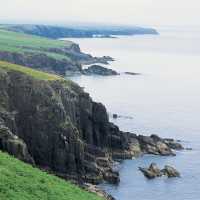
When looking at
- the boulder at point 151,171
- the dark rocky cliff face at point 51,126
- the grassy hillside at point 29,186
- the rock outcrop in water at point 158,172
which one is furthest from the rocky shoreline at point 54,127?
the grassy hillside at point 29,186

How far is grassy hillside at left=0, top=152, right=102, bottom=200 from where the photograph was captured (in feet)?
151

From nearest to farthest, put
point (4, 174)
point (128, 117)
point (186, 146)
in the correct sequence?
point (4, 174), point (186, 146), point (128, 117)

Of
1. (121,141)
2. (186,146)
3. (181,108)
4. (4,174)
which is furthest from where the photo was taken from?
(181,108)

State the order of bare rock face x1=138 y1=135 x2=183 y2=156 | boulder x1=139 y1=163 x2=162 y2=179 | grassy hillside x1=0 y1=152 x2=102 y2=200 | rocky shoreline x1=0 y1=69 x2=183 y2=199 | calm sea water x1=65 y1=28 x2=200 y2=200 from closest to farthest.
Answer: grassy hillside x1=0 y1=152 x2=102 y2=200
calm sea water x1=65 y1=28 x2=200 y2=200
rocky shoreline x1=0 y1=69 x2=183 y2=199
boulder x1=139 y1=163 x2=162 y2=179
bare rock face x1=138 y1=135 x2=183 y2=156

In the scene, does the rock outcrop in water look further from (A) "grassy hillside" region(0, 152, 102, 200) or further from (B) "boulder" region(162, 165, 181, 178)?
(A) "grassy hillside" region(0, 152, 102, 200)

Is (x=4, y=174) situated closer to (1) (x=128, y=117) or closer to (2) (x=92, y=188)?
(2) (x=92, y=188)

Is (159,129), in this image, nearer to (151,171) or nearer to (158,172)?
(158,172)

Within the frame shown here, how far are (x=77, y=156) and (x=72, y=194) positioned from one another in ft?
118

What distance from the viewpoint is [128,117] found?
479ft

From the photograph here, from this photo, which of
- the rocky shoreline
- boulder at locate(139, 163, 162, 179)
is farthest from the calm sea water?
the rocky shoreline

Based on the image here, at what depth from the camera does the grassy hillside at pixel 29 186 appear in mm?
46031

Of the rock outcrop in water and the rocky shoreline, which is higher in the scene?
the rocky shoreline

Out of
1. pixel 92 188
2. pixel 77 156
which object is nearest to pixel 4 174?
pixel 92 188

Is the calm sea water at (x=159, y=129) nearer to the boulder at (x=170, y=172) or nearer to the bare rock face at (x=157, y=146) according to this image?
the boulder at (x=170, y=172)
